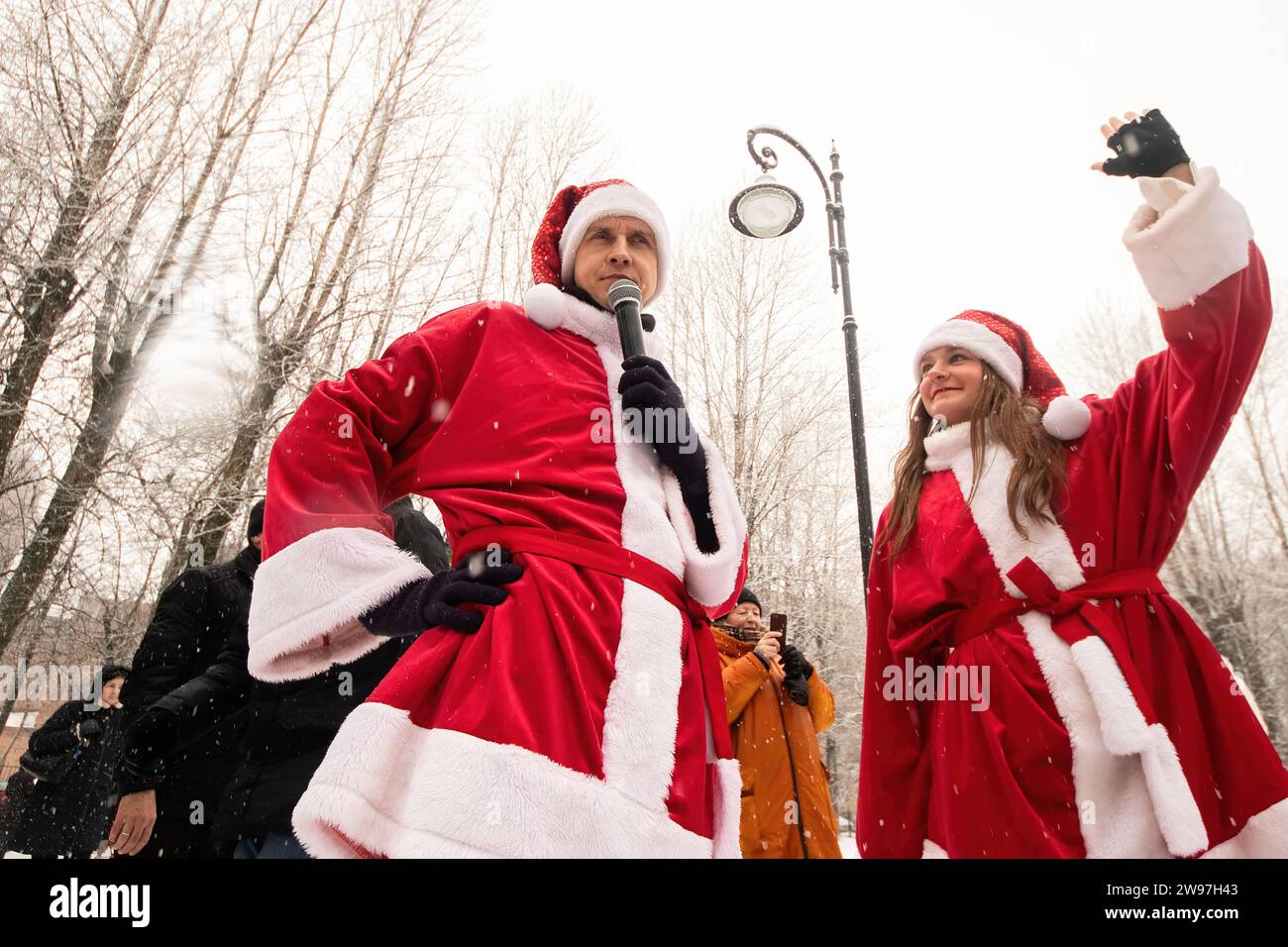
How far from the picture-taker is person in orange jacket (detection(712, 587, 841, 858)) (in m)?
3.92

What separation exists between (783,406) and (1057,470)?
10.1 metres

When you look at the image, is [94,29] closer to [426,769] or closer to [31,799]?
[31,799]

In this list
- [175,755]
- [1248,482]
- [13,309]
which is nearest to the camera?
[175,755]

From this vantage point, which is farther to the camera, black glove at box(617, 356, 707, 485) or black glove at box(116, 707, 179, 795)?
black glove at box(116, 707, 179, 795)

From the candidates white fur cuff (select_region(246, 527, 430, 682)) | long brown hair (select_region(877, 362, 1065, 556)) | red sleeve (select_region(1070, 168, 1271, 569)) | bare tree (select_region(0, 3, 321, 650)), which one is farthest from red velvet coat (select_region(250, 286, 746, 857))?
bare tree (select_region(0, 3, 321, 650))

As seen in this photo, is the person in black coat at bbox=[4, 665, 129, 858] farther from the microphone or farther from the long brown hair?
the long brown hair

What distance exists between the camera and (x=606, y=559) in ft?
4.56

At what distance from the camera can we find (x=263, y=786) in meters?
2.25

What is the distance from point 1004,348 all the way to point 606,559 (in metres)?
1.62

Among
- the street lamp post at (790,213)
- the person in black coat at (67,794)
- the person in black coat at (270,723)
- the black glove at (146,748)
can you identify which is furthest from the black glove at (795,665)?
the person in black coat at (67,794)

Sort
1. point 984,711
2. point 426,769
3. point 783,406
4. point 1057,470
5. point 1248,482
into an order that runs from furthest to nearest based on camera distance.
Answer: point 1248,482, point 783,406, point 1057,470, point 984,711, point 426,769

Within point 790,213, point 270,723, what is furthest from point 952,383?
point 790,213

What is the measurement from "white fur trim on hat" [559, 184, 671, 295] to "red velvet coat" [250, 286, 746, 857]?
1.27ft
